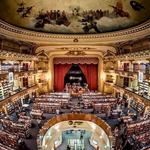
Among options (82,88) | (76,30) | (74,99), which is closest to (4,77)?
(76,30)

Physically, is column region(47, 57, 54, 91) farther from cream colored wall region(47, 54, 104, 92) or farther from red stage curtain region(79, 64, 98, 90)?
red stage curtain region(79, 64, 98, 90)

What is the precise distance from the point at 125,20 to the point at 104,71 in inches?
397

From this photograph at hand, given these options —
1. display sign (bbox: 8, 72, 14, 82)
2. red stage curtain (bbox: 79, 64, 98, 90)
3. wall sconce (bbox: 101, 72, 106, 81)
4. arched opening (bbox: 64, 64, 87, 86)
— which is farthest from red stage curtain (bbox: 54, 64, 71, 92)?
display sign (bbox: 8, 72, 14, 82)

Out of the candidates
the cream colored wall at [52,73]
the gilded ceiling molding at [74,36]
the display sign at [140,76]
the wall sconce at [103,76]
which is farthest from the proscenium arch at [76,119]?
the cream colored wall at [52,73]

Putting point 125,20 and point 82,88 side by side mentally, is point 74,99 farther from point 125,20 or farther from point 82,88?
point 125,20

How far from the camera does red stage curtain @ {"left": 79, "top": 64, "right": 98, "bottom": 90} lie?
29078 mm

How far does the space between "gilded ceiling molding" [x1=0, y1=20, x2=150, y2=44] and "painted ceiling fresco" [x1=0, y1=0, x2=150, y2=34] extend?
36 centimetres

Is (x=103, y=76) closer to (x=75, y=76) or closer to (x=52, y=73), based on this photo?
(x=75, y=76)

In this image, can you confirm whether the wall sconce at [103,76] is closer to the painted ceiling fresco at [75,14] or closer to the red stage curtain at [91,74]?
the red stage curtain at [91,74]

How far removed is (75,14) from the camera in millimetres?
18531

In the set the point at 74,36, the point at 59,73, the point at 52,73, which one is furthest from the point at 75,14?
the point at 59,73

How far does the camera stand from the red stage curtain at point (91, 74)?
29.1 meters

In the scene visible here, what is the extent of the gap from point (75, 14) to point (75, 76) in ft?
43.0

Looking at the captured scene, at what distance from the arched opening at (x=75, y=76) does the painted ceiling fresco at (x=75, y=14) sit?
10.7m
